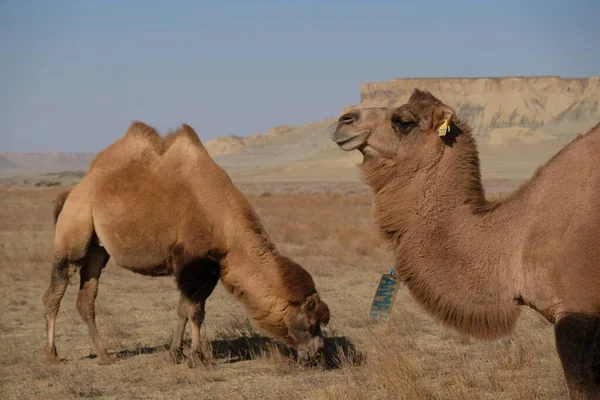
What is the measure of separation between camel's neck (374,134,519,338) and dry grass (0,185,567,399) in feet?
4.89

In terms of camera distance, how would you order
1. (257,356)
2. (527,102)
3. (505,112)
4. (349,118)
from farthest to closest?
1. (527,102)
2. (505,112)
3. (257,356)
4. (349,118)

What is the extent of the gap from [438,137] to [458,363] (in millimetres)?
3435

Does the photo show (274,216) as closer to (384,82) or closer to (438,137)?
(438,137)

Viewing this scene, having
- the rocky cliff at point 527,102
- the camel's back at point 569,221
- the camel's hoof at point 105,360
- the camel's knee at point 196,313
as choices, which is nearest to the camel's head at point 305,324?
the camel's knee at point 196,313

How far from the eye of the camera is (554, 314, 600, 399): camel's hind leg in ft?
15.2

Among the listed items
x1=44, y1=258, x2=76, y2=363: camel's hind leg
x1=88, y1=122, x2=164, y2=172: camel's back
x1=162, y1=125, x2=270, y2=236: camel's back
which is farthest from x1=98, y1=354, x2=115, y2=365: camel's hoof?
x1=88, y1=122, x2=164, y2=172: camel's back

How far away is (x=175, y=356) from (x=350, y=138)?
4.28m

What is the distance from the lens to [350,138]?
222 inches

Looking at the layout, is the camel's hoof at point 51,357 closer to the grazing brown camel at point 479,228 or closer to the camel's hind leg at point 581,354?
the grazing brown camel at point 479,228

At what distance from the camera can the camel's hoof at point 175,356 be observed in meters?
8.88

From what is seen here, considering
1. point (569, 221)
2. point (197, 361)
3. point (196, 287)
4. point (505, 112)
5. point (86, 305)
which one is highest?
point (569, 221)

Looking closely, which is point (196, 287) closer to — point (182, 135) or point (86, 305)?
point (86, 305)

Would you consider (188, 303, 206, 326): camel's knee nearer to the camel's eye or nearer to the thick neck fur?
the thick neck fur

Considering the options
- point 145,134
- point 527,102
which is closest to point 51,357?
point 145,134
